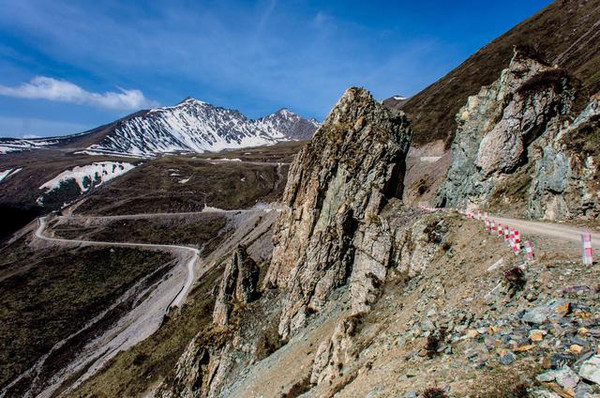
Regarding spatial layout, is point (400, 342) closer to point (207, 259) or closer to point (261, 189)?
point (207, 259)

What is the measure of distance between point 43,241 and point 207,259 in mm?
84848

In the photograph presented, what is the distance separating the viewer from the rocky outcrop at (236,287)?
39156 mm

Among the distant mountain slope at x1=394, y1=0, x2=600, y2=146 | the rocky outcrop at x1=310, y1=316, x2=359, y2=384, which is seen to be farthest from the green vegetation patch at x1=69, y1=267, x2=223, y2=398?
the distant mountain slope at x1=394, y1=0, x2=600, y2=146

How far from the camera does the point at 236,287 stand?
40.9 metres

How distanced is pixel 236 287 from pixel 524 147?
3138 centimetres

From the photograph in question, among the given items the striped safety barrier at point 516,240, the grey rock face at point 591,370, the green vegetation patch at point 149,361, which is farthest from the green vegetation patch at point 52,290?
the grey rock face at point 591,370

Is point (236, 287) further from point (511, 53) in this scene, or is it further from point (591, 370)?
point (511, 53)

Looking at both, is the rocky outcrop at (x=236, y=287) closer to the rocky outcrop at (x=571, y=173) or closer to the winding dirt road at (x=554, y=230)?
the winding dirt road at (x=554, y=230)

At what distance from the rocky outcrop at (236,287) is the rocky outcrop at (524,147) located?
23597 mm

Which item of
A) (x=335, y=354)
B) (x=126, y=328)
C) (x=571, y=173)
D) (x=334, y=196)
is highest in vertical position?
(x=571, y=173)

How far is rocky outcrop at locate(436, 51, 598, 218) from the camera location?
20.5 metres

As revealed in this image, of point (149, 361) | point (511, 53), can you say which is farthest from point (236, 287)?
point (511, 53)

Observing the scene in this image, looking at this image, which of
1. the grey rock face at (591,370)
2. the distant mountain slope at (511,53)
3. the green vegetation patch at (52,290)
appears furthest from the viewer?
the distant mountain slope at (511,53)

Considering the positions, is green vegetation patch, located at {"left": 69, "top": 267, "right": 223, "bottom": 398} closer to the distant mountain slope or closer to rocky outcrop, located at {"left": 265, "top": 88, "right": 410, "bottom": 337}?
rocky outcrop, located at {"left": 265, "top": 88, "right": 410, "bottom": 337}
